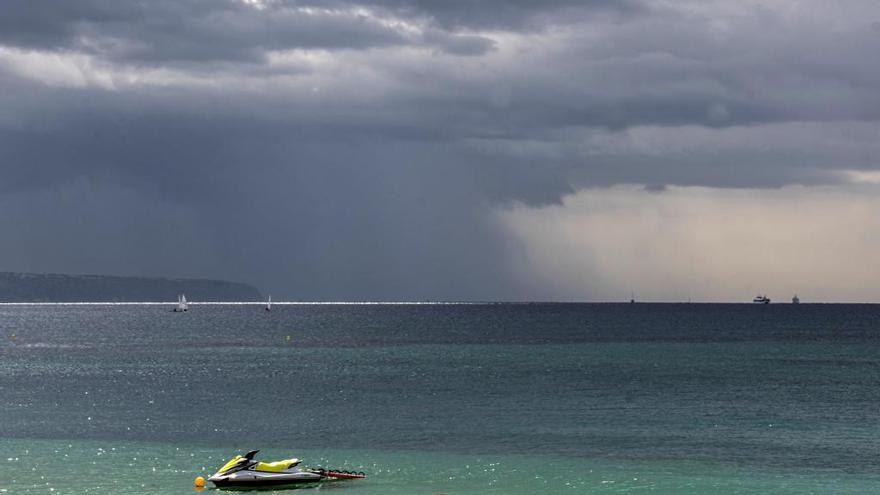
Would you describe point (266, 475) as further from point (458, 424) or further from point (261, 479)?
point (458, 424)

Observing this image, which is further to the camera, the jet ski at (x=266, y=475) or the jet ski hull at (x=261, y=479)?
the jet ski at (x=266, y=475)

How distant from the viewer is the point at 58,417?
96.3 meters

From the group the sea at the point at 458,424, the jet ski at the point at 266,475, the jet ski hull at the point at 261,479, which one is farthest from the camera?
the sea at the point at 458,424

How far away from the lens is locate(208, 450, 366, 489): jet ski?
64.1 m

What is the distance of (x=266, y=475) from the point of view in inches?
2544

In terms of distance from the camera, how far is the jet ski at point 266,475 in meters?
64.1

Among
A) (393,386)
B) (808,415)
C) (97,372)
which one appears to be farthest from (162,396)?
(808,415)

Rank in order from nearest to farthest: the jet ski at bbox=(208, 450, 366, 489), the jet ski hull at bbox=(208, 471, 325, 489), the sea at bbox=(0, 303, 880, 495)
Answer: the jet ski hull at bbox=(208, 471, 325, 489)
the jet ski at bbox=(208, 450, 366, 489)
the sea at bbox=(0, 303, 880, 495)

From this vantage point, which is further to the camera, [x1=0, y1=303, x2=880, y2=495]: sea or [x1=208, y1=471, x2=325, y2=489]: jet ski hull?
[x1=0, y1=303, x2=880, y2=495]: sea

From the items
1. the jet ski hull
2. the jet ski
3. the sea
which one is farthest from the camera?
the sea


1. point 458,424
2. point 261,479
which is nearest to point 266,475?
point 261,479

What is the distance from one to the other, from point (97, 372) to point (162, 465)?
77361 millimetres

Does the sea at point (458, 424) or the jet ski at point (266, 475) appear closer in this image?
the jet ski at point (266, 475)

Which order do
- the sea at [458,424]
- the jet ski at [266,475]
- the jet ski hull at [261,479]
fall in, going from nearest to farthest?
the jet ski hull at [261,479]
the jet ski at [266,475]
the sea at [458,424]
